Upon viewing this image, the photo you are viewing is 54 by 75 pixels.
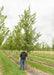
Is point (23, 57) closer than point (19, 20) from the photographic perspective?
Yes

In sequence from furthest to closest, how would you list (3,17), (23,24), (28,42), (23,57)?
1. (23,24)
2. (28,42)
3. (3,17)
4. (23,57)

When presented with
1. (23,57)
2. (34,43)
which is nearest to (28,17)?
(34,43)

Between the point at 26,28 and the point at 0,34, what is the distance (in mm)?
3313

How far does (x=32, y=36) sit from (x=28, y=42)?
901mm

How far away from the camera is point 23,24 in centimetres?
1307

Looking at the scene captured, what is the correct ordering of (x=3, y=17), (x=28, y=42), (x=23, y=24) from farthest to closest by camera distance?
(x=23, y=24) < (x=28, y=42) < (x=3, y=17)

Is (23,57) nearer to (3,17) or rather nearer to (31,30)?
(31,30)

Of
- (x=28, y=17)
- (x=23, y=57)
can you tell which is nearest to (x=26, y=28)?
(x=28, y=17)

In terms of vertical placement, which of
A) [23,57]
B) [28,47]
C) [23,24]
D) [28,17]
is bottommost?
[23,57]

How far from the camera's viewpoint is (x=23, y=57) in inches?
380

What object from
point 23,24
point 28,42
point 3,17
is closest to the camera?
point 3,17

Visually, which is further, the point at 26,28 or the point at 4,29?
the point at 26,28

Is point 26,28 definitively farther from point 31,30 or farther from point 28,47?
point 28,47

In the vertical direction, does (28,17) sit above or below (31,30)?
above
